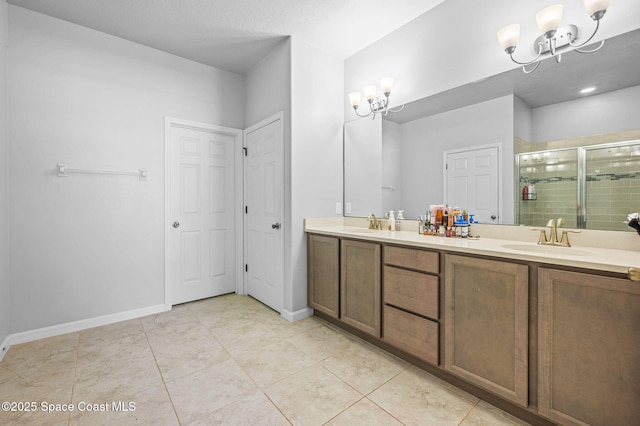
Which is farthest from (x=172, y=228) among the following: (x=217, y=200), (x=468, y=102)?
(x=468, y=102)

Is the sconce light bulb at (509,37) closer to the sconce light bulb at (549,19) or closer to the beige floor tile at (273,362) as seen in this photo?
the sconce light bulb at (549,19)

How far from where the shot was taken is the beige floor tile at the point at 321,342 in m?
2.13

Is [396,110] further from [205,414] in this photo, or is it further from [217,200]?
[205,414]

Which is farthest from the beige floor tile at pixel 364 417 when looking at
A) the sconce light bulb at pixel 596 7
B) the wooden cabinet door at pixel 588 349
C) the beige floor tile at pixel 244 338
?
the sconce light bulb at pixel 596 7

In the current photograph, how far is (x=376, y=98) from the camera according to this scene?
2770 millimetres

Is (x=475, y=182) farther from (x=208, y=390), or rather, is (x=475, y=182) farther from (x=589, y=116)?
(x=208, y=390)

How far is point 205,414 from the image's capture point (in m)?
1.50

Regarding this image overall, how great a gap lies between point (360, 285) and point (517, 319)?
108 centimetres

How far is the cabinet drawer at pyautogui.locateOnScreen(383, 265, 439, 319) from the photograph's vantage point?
1758 mm

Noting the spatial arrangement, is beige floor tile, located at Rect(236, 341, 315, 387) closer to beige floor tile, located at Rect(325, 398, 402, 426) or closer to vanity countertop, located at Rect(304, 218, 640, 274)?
beige floor tile, located at Rect(325, 398, 402, 426)

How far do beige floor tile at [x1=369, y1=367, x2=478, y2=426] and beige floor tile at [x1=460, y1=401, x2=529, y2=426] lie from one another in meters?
0.03

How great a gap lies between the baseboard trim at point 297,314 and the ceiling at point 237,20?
A: 2644 millimetres

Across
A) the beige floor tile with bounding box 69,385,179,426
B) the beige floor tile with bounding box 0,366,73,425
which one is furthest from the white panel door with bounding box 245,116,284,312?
the beige floor tile with bounding box 0,366,73,425

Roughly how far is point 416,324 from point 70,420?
1995 millimetres
